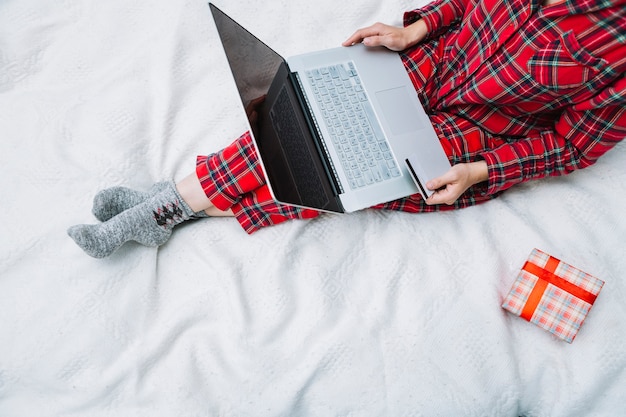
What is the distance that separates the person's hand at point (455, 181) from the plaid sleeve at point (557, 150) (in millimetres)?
Answer: 23

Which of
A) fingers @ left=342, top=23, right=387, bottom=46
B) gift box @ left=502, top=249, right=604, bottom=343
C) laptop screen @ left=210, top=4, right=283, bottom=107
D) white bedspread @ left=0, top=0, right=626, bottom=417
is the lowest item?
gift box @ left=502, top=249, right=604, bottom=343

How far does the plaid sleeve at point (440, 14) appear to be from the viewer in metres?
0.96

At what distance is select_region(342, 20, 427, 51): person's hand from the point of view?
3.04ft

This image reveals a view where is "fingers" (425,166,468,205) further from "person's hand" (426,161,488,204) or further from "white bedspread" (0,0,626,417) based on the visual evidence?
"white bedspread" (0,0,626,417)

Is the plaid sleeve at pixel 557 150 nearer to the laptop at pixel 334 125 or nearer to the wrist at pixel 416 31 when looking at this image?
the laptop at pixel 334 125

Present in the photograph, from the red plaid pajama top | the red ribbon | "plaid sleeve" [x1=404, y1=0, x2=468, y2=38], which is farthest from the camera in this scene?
"plaid sleeve" [x1=404, y1=0, x2=468, y2=38]

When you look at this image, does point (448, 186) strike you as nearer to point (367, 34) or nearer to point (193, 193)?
point (367, 34)

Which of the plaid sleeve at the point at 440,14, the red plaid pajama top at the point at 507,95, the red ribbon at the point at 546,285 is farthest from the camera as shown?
the plaid sleeve at the point at 440,14

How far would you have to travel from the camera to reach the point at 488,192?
922mm

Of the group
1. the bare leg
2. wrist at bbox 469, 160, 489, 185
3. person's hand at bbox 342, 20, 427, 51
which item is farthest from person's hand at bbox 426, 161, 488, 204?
the bare leg

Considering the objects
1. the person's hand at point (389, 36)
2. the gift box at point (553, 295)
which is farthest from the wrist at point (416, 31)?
the gift box at point (553, 295)

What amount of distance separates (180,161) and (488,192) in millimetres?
618

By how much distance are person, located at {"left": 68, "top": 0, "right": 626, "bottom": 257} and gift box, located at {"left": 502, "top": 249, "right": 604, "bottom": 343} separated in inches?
6.4

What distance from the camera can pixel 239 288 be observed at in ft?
2.96
